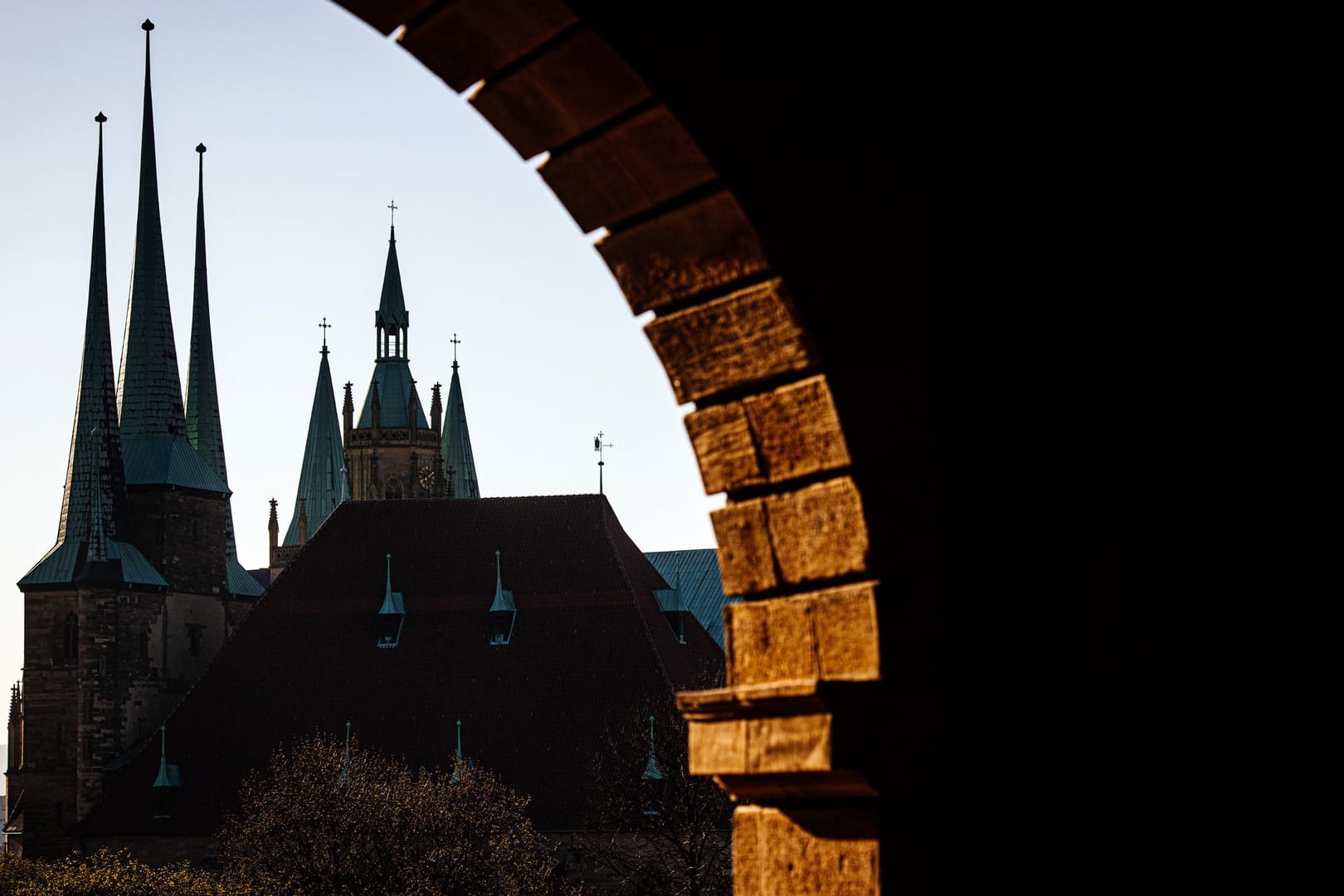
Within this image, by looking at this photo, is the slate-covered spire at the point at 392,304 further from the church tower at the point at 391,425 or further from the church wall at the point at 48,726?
the church wall at the point at 48,726

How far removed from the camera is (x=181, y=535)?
183 feet

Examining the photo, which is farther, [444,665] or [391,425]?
[391,425]

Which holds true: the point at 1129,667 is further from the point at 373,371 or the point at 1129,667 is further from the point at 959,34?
the point at 373,371

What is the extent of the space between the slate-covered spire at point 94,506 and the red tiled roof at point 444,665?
224 inches

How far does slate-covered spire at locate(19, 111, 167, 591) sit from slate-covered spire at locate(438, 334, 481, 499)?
36165 millimetres

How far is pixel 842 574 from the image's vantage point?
3.70 metres

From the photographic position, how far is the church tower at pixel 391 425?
90.8 metres

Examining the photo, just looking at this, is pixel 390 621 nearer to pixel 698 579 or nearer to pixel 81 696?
pixel 81 696

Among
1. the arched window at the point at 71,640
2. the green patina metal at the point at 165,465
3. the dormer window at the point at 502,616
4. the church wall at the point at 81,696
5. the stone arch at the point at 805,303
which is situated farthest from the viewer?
the green patina metal at the point at 165,465

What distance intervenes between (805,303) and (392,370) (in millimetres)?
89935

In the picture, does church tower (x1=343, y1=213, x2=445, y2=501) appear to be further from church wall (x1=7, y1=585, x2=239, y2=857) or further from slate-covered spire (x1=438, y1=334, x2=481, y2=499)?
church wall (x1=7, y1=585, x2=239, y2=857)

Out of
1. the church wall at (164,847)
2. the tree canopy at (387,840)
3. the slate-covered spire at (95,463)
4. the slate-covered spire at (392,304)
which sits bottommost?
the church wall at (164,847)

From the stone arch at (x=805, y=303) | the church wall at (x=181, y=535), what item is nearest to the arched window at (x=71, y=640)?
the church wall at (x=181, y=535)

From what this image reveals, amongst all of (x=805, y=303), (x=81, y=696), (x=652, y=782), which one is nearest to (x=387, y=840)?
(x=652, y=782)
